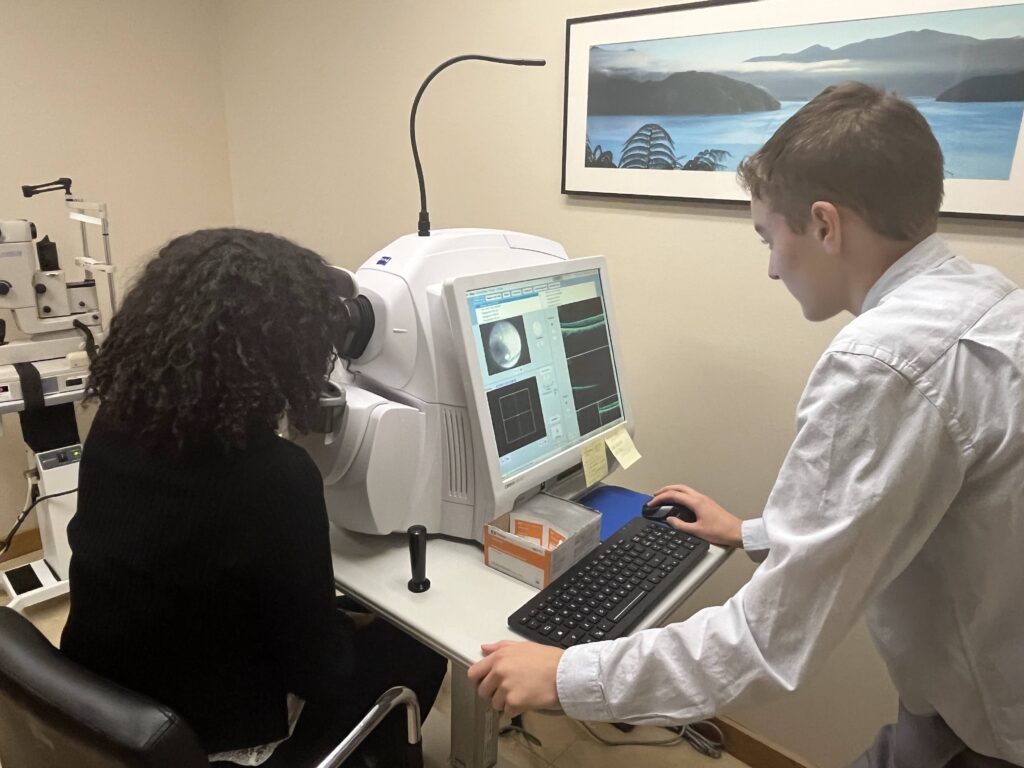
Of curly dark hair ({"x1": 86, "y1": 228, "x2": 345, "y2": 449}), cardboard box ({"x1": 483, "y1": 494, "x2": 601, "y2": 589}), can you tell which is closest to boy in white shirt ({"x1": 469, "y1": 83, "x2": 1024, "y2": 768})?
cardboard box ({"x1": 483, "y1": 494, "x2": 601, "y2": 589})

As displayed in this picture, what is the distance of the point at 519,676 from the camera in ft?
3.00

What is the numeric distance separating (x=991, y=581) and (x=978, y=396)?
9.0 inches

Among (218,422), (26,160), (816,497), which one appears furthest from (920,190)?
(26,160)

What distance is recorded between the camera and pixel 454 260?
4.47 feet

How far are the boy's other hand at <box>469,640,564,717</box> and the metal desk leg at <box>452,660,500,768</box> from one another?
0.56 meters

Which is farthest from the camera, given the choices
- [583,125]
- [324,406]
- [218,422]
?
[583,125]

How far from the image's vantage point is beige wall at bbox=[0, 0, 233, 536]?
94.5 inches

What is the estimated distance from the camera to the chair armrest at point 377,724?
3.45ft

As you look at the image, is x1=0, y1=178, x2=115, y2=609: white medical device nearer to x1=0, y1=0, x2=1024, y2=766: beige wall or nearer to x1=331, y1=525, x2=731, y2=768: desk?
x1=0, y1=0, x2=1024, y2=766: beige wall

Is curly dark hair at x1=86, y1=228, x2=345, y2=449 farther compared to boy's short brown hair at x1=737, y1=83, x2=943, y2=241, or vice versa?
curly dark hair at x1=86, y1=228, x2=345, y2=449

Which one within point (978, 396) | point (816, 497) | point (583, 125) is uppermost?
point (583, 125)

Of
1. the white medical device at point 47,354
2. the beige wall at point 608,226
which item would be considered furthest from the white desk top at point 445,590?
the white medical device at point 47,354

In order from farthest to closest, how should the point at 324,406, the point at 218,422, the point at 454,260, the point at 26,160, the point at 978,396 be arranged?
1. the point at 26,160
2. the point at 454,260
3. the point at 324,406
4. the point at 218,422
5. the point at 978,396

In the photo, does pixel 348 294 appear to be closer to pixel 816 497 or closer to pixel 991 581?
pixel 816 497
